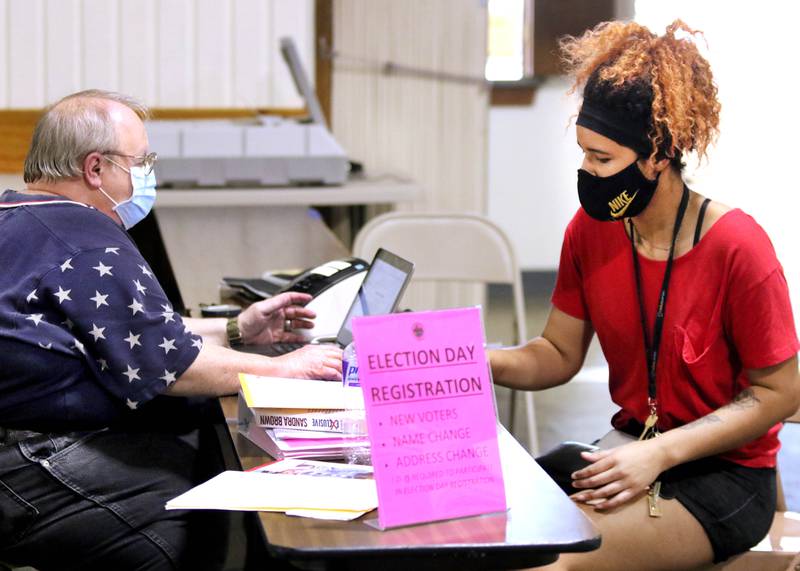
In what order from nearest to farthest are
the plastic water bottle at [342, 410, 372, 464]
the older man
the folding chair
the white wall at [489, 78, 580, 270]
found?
the plastic water bottle at [342, 410, 372, 464]
the older man
the folding chair
the white wall at [489, 78, 580, 270]

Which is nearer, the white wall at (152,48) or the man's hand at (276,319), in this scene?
the man's hand at (276,319)

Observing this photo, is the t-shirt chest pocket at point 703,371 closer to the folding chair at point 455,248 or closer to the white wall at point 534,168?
the folding chair at point 455,248

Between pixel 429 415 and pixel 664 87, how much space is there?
0.73 meters

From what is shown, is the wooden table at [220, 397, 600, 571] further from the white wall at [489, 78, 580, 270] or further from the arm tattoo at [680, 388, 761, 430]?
the white wall at [489, 78, 580, 270]

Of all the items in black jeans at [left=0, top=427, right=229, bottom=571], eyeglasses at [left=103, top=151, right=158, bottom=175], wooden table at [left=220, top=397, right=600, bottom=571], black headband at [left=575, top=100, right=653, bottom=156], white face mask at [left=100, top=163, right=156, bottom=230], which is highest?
black headband at [left=575, top=100, right=653, bottom=156]

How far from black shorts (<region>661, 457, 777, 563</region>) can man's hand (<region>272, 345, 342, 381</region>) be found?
52 centimetres

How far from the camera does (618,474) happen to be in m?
1.56

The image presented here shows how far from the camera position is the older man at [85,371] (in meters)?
1.55

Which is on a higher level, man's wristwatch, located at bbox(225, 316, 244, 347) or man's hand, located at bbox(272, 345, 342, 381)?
man's hand, located at bbox(272, 345, 342, 381)

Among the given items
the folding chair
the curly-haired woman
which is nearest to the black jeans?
the curly-haired woman

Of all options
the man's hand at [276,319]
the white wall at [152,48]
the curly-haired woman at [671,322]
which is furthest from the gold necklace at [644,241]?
the white wall at [152,48]

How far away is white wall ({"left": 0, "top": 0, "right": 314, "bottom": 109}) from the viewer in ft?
14.5

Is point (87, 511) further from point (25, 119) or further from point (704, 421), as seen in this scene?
point (25, 119)

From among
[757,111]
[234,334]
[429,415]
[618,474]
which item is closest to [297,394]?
[429,415]
